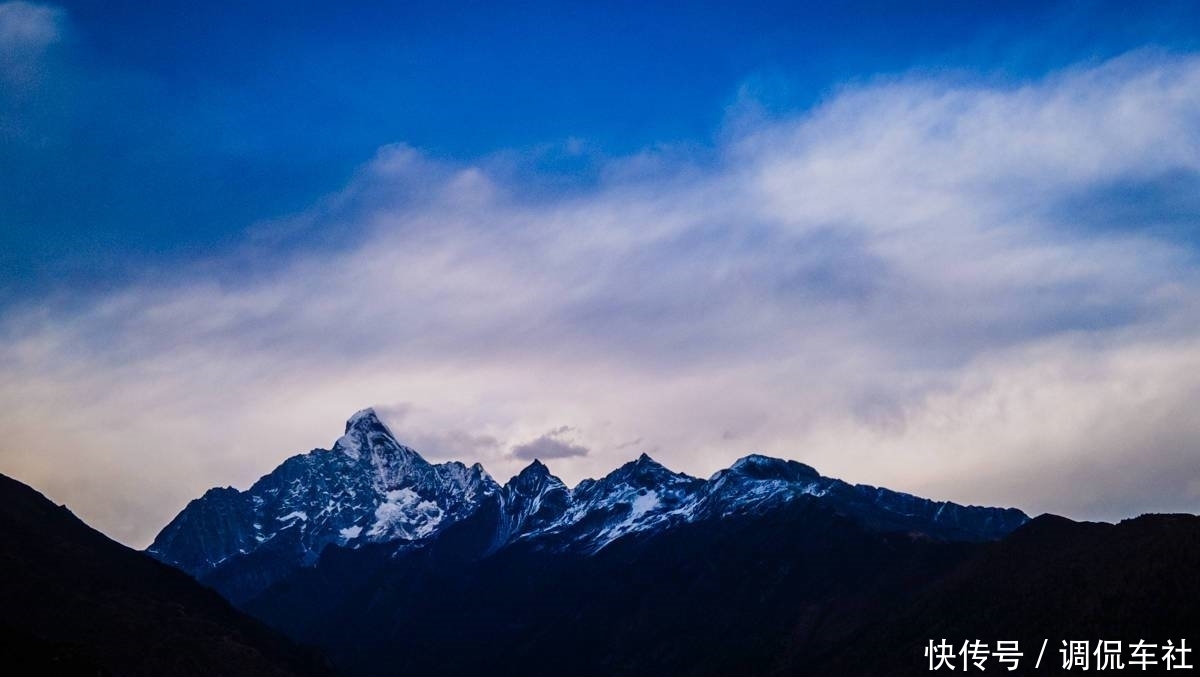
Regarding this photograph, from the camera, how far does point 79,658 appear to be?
154125mm

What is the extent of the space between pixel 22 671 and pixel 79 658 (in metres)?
12.1

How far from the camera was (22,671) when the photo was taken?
142 metres

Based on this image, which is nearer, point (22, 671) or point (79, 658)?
point (22, 671)
